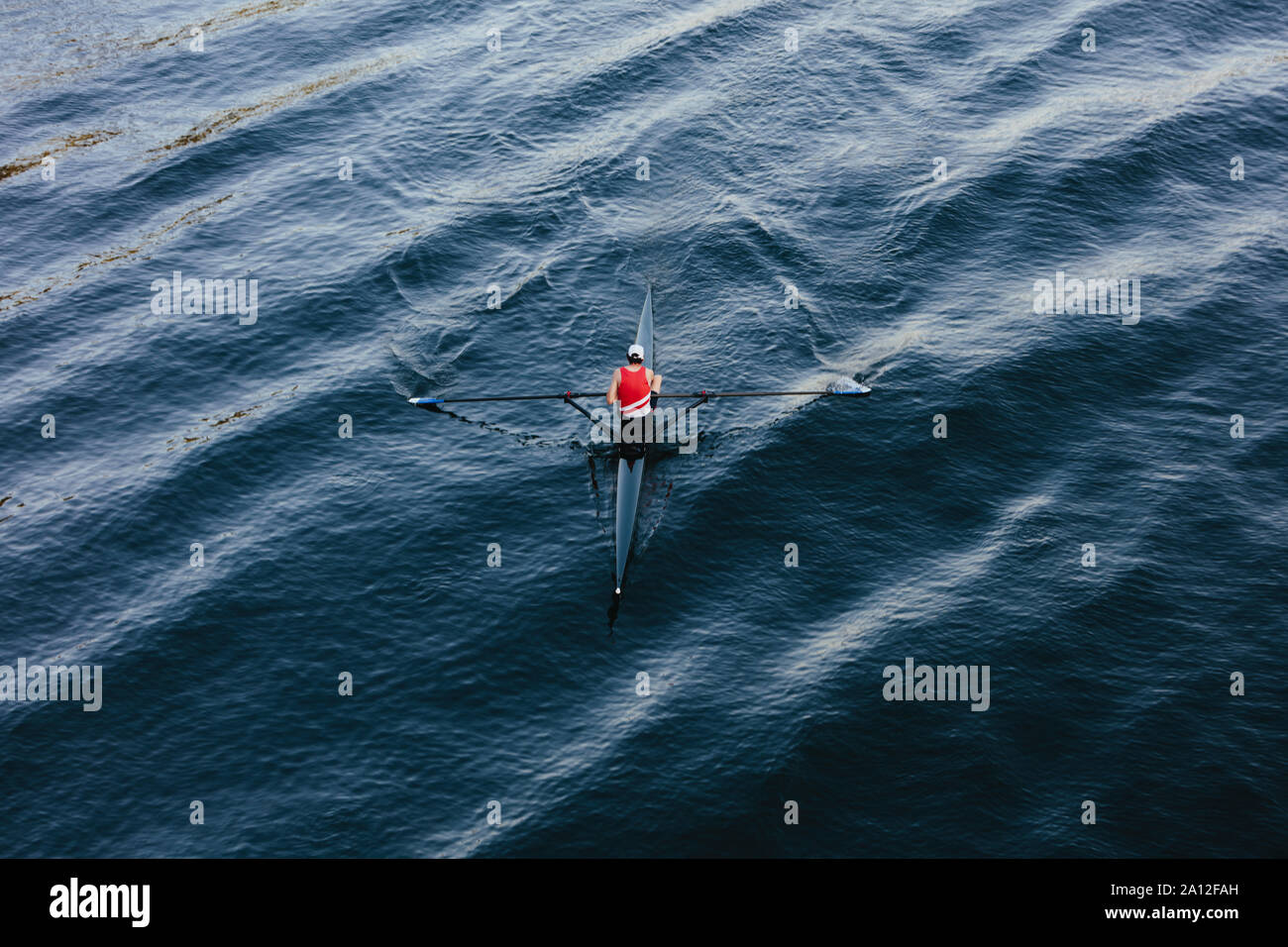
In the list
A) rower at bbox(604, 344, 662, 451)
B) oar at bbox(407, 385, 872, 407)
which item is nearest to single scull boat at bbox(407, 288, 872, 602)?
oar at bbox(407, 385, 872, 407)

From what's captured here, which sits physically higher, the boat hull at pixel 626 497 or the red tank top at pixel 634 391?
the red tank top at pixel 634 391

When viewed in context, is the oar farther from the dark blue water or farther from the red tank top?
the dark blue water

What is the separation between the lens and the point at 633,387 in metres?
43.7

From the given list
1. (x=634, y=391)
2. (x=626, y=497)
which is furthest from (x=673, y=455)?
(x=626, y=497)

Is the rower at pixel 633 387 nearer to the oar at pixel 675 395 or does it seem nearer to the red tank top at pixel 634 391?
the red tank top at pixel 634 391

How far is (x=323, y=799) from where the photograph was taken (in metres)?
34.5

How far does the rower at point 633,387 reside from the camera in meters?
43.7

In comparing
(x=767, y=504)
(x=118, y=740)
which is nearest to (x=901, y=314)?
(x=767, y=504)

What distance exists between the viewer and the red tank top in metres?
43.7

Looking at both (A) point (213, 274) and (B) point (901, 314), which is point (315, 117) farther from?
(B) point (901, 314)

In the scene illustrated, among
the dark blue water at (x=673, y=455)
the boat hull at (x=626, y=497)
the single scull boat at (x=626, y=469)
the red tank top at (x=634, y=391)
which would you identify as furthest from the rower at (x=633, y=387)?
the dark blue water at (x=673, y=455)

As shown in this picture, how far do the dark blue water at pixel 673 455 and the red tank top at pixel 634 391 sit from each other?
3.29 metres

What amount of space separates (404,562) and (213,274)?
28.0 metres

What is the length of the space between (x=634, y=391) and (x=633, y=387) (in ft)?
0.56
